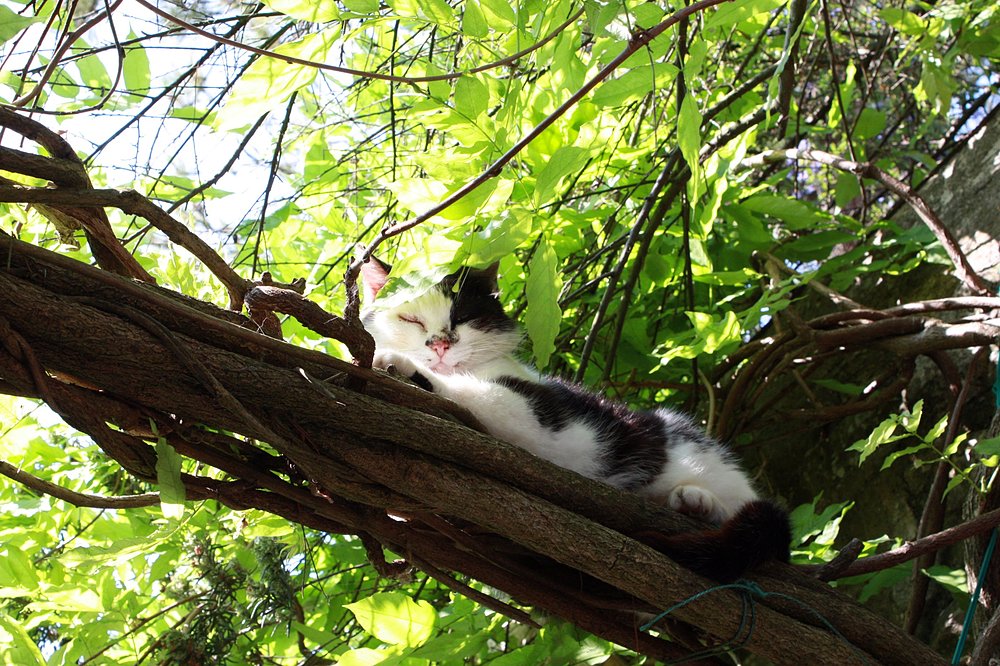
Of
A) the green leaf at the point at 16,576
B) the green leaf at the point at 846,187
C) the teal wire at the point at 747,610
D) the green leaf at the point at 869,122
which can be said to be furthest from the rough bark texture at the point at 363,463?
the green leaf at the point at 869,122

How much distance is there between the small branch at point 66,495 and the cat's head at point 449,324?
942 mm

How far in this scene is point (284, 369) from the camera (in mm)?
1094

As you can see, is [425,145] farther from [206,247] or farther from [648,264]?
[206,247]

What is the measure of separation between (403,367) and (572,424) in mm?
444

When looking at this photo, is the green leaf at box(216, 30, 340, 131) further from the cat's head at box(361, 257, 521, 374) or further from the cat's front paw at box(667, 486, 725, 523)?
the cat's front paw at box(667, 486, 725, 523)

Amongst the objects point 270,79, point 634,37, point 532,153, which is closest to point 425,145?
point 532,153

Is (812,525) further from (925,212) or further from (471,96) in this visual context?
(471,96)

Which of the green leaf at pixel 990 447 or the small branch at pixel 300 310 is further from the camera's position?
the green leaf at pixel 990 447

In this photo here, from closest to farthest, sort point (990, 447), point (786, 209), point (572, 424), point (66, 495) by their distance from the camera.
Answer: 1. point (66, 495)
2. point (990, 447)
3. point (572, 424)
4. point (786, 209)

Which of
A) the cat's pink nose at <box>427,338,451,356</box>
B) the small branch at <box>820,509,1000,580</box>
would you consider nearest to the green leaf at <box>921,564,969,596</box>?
the small branch at <box>820,509,1000,580</box>

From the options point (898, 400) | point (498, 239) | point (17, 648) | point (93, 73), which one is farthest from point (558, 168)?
point (898, 400)

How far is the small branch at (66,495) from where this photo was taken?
3.80 ft

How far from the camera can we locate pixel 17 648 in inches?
62.4

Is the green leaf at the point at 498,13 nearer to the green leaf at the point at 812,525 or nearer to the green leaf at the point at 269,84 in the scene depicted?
the green leaf at the point at 269,84
